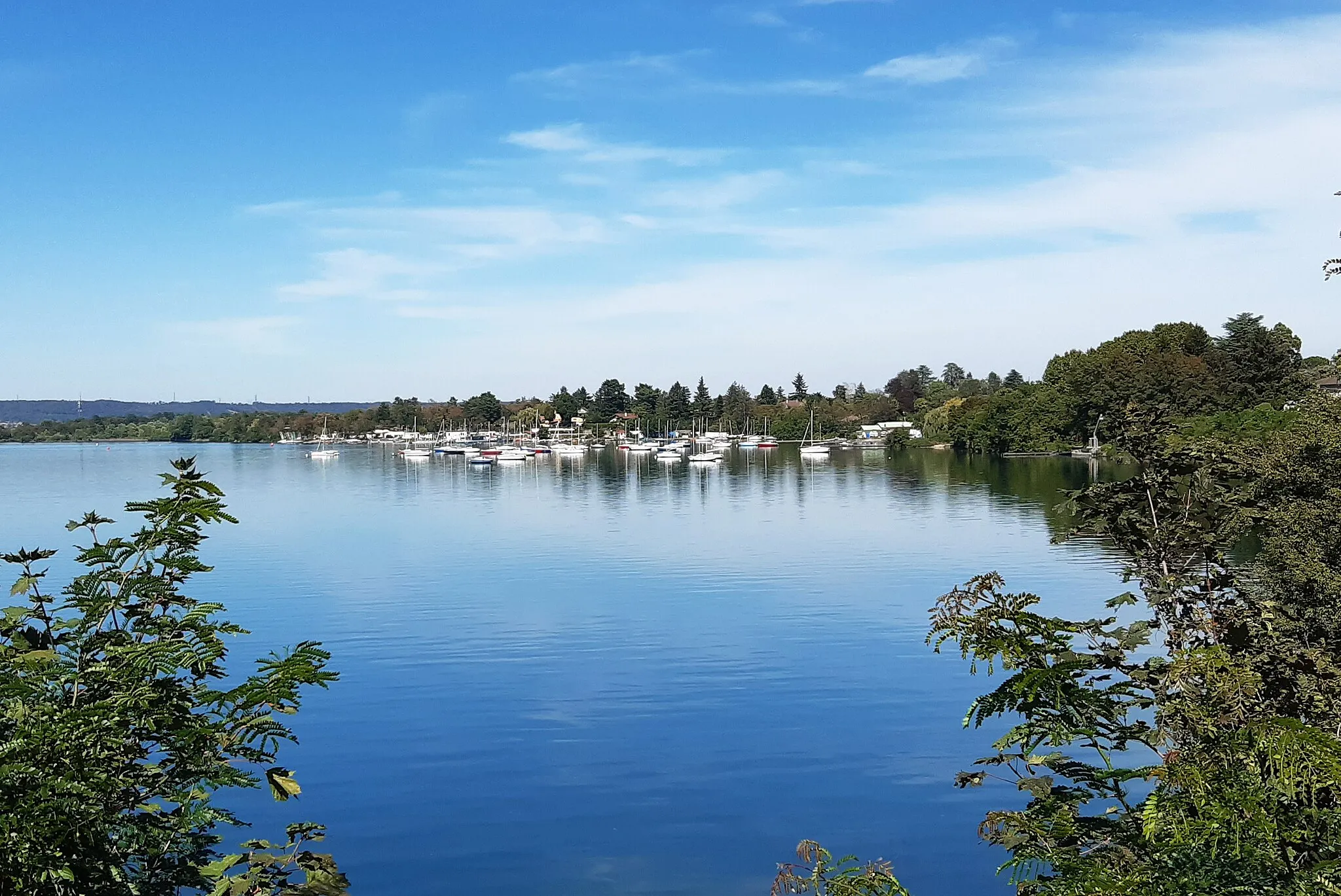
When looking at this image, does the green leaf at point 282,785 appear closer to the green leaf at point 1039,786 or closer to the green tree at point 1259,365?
the green leaf at point 1039,786

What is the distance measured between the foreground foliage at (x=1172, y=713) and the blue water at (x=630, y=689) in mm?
10704

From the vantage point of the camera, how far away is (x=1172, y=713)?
4953mm

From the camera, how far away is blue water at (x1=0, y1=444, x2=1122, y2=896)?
55.2 ft

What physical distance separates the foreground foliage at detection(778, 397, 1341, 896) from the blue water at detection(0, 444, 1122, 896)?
10704 millimetres

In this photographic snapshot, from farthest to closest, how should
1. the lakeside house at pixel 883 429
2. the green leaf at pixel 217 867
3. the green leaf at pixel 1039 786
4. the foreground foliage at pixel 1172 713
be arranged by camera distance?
the lakeside house at pixel 883 429 < the green leaf at pixel 1039 786 < the green leaf at pixel 217 867 < the foreground foliage at pixel 1172 713

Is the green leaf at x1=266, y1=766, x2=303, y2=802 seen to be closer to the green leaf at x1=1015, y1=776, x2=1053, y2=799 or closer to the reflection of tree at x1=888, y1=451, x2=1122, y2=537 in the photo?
the green leaf at x1=1015, y1=776, x2=1053, y2=799

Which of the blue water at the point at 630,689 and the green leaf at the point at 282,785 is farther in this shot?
the blue water at the point at 630,689

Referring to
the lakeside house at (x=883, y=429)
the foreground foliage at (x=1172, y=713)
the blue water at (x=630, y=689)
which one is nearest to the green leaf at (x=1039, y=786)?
the foreground foliage at (x=1172, y=713)

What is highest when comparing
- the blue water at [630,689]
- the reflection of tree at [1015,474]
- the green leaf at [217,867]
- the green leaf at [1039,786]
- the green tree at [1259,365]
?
the green tree at [1259,365]

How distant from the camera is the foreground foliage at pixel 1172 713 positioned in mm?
3492

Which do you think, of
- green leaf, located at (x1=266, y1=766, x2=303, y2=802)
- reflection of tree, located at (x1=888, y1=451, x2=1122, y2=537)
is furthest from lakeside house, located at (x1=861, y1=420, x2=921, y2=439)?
green leaf, located at (x1=266, y1=766, x2=303, y2=802)

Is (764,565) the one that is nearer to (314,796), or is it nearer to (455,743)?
(455,743)

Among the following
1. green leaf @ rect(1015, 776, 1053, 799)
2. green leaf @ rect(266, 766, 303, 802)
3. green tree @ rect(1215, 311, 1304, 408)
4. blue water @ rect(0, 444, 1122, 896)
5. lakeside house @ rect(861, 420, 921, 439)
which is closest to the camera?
green leaf @ rect(266, 766, 303, 802)

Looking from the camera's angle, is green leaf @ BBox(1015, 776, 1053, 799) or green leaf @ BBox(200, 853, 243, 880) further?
green leaf @ BBox(1015, 776, 1053, 799)
